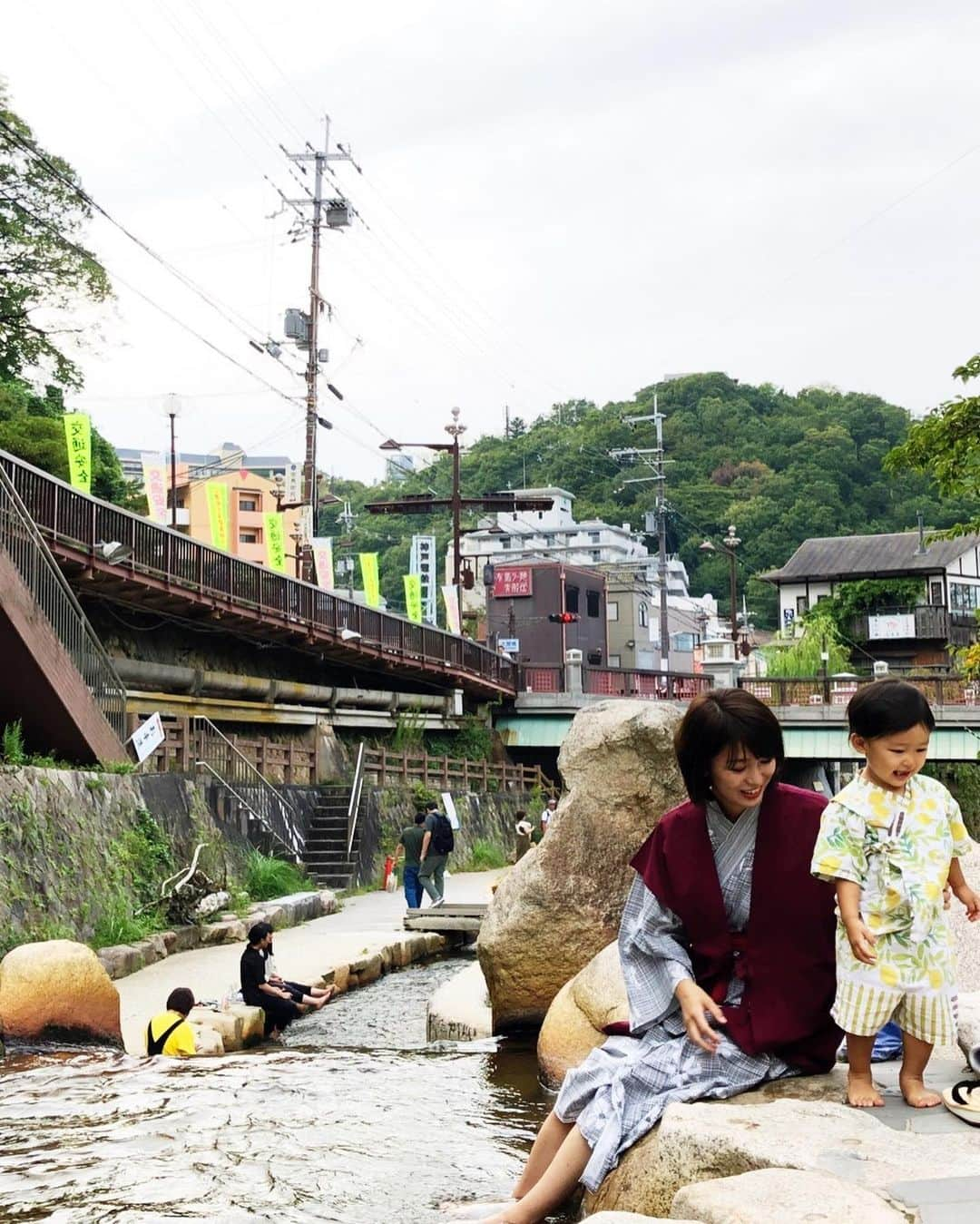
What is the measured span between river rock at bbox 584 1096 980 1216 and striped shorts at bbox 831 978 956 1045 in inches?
10.2

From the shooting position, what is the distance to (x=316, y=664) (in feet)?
107

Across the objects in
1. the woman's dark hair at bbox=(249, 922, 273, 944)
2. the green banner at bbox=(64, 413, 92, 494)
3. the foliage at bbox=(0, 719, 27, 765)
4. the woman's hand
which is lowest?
the woman's dark hair at bbox=(249, 922, 273, 944)

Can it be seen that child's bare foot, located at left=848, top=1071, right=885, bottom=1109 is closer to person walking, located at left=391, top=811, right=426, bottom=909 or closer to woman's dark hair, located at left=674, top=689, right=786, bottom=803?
woman's dark hair, located at left=674, top=689, right=786, bottom=803

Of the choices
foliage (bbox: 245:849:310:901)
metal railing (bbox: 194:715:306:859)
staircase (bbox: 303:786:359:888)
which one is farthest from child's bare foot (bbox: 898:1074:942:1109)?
staircase (bbox: 303:786:359:888)

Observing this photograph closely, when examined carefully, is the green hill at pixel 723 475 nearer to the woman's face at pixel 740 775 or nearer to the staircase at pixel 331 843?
the staircase at pixel 331 843

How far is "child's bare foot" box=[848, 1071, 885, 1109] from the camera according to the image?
13.1 ft

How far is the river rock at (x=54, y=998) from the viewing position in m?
8.99

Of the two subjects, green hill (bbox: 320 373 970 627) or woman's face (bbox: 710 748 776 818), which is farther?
green hill (bbox: 320 373 970 627)

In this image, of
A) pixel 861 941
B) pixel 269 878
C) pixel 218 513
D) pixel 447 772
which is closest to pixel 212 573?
pixel 269 878

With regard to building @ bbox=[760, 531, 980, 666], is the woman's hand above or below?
below

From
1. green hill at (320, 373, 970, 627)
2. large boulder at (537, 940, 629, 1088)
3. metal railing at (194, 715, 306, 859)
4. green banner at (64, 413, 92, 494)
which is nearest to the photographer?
large boulder at (537, 940, 629, 1088)

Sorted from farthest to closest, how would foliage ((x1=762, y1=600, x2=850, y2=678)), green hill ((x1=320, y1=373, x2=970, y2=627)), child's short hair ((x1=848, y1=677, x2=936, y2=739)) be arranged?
green hill ((x1=320, y1=373, x2=970, y2=627)) → foliage ((x1=762, y1=600, x2=850, y2=678)) → child's short hair ((x1=848, y1=677, x2=936, y2=739))

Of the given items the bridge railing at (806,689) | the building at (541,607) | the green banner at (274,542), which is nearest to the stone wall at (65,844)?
the green banner at (274,542)

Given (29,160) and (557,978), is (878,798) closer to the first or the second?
(557,978)
